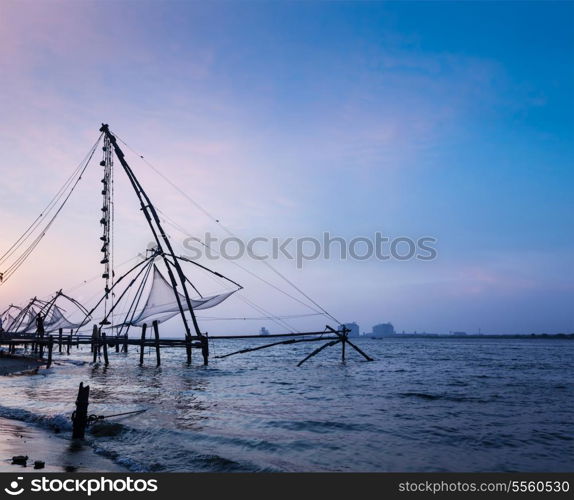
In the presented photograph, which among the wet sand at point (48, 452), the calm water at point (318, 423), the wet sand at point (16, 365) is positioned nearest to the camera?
the wet sand at point (48, 452)

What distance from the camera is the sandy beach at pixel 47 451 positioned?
7.55m

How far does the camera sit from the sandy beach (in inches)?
297

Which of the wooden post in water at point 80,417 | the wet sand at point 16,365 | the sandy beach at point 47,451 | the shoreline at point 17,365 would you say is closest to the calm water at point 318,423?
the wooden post in water at point 80,417

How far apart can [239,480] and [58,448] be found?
4480 millimetres

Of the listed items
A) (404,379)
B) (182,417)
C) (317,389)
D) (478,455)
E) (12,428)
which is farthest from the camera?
(404,379)

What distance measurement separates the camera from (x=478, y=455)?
10023 mm

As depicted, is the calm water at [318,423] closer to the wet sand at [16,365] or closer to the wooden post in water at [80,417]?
the wooden post in water at [80,417]

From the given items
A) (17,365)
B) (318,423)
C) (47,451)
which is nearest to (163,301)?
(17,365)

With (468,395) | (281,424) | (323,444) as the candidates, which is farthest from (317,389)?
(323,444)

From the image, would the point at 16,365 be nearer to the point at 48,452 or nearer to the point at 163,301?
the point at 163,301

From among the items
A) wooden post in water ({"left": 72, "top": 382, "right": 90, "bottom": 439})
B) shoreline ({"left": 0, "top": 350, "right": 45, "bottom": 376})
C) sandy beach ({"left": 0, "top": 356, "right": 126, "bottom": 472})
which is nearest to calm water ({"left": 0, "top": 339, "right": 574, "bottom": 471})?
wooden post in water ({"left": 72, "top": 382, "right": 90, "bottom": 439})

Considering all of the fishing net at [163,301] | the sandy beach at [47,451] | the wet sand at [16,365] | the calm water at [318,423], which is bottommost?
the wet sand at [16,365]

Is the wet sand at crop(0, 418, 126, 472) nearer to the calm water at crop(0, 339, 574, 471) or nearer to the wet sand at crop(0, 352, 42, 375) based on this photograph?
the calm water at crop(0, 339, 574, 471)

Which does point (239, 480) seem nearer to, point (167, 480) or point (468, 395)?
point (167, 480)
